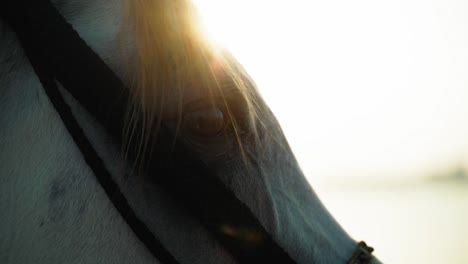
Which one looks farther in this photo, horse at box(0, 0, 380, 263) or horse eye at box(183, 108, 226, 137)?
horse eye at box(183, 108, 226, 137)

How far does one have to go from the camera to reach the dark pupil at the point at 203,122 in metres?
1.11

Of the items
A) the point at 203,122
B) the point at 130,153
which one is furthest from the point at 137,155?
the point at 203,122

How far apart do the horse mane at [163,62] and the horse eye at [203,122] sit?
0.04 m

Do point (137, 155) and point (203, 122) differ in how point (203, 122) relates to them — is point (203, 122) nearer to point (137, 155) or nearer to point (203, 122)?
point (203, 122)

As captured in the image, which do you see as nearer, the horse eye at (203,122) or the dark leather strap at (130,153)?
the dark leather strap at (130,153)

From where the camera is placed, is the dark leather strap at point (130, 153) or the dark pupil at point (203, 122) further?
the dark pupil at point (203, 122)

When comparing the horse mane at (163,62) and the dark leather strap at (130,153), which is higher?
the horse mane at (163,62)

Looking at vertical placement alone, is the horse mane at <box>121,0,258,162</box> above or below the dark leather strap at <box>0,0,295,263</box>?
above

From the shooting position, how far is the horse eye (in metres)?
1.11

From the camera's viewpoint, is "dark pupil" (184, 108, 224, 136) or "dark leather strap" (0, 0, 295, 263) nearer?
"dark leather strap" (0, 0, 295, 263)

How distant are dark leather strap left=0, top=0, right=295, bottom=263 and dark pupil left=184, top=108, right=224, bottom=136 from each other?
10cm

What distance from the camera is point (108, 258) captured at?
99 centimetres

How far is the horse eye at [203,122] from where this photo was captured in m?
1.11

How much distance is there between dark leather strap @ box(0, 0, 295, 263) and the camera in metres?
1.00
